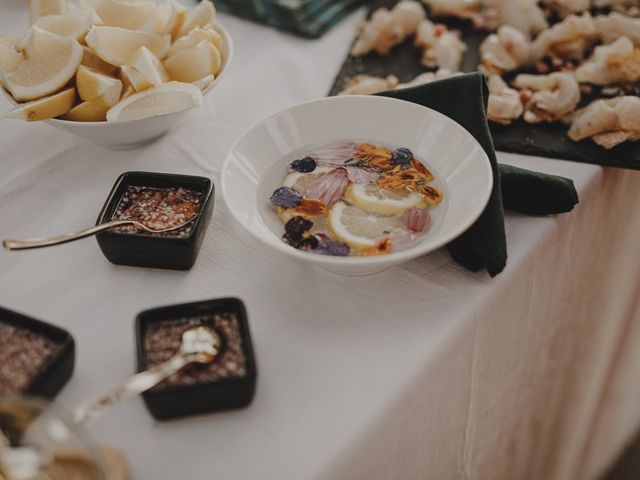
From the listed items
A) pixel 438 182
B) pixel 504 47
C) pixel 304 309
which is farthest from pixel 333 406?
pixel 504 47

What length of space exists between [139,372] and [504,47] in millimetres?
894

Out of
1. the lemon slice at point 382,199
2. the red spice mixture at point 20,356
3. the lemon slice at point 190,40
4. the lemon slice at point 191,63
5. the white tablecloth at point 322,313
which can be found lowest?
the white tablecloth at point 322,313

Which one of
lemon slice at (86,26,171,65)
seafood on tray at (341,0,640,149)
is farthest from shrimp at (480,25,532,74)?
lemon slice at (86,26,171,65)

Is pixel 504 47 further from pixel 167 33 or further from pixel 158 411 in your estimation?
pixel 158 411

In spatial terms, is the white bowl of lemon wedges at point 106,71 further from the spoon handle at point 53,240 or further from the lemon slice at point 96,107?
the spoon handle at point 53,240

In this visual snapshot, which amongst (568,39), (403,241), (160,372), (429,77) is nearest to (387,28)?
(429,77)

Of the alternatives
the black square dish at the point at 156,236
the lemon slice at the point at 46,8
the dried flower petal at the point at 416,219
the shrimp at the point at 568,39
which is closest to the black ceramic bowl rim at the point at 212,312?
the black square dish at the point at 156,236

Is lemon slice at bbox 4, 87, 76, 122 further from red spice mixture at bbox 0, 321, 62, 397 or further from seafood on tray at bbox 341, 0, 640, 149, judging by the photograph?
seafood on tray at bbox 341, 0, 640, 149

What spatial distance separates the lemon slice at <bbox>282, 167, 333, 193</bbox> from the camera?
85 centimetres

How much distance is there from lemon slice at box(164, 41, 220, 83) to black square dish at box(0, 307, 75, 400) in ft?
1.44

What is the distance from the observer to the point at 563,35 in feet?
3.85

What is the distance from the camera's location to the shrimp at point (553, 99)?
107 centimetres

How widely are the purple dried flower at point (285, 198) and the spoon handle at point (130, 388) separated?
0.25 metres

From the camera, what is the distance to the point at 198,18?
1.03 metres
